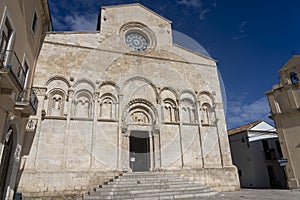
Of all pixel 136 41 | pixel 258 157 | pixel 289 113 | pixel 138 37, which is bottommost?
pixel 258 157

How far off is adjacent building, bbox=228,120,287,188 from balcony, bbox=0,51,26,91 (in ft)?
55.8

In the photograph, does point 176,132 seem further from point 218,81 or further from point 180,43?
point 180,43

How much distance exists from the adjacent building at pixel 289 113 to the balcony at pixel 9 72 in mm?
14328

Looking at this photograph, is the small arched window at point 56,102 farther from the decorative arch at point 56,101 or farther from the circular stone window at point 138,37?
the circular stone window at point 138,37

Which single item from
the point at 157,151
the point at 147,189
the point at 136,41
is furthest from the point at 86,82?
the point at 147,189

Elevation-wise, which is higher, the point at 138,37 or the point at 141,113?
the point at 138,37

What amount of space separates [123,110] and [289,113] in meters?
10.4

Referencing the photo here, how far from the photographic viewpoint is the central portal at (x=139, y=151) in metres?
11.6

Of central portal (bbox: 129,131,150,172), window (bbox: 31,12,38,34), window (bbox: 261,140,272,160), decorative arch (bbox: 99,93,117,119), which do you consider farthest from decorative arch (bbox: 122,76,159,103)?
window (bbox: 261,140,272,160)

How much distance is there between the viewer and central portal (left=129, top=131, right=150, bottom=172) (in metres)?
11.6

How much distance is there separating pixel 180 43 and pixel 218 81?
157 inches

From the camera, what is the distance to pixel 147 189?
27.6ft

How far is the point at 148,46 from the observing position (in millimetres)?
14125

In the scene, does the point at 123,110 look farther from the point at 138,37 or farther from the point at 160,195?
the point at 138,37
